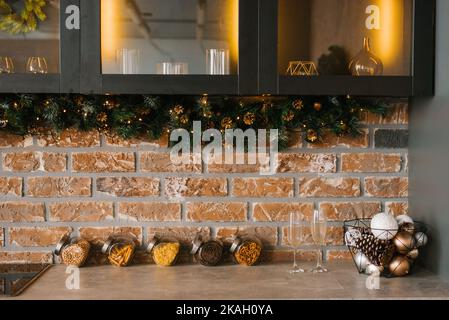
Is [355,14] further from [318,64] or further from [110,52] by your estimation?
[110,52]

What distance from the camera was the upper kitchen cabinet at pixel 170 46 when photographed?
1.66 m

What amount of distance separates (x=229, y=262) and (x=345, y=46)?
2.77ft

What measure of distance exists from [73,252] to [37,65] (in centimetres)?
63

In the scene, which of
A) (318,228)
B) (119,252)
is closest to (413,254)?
(318,228)

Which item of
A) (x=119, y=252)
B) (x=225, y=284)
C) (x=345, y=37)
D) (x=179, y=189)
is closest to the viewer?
(x=225, y=284)

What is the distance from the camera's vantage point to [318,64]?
1733mm

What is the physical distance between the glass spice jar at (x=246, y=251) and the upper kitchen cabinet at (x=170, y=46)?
21.1 inches

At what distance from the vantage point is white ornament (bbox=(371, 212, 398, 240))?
170 centimetres

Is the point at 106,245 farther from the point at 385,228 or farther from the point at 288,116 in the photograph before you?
the point at 385,228

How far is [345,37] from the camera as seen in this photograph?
5.75 feet

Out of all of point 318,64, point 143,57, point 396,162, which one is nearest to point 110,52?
point 143,57

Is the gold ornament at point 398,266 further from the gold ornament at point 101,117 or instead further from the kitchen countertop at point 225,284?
the gold ornament at point 101,117

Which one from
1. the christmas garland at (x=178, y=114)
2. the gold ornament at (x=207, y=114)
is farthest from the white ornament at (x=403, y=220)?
the gold ornament at (x=207, y=114)

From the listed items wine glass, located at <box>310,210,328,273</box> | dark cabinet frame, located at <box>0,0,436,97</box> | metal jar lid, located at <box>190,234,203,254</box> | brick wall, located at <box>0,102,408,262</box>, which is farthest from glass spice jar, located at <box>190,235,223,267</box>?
dark cabinet frame, located at <box>0,0,436,97</box>
